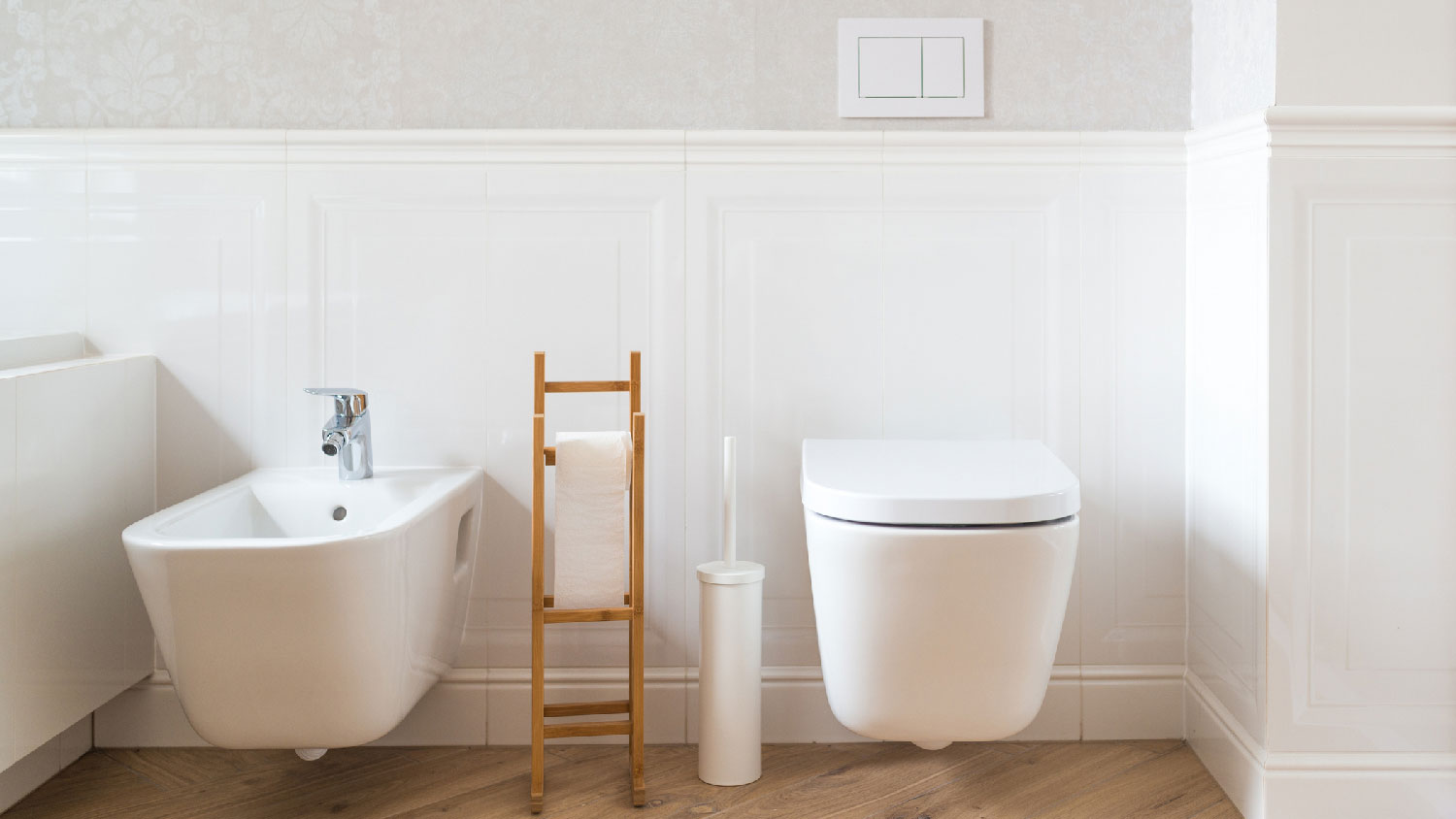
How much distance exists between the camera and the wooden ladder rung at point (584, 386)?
1.65 m

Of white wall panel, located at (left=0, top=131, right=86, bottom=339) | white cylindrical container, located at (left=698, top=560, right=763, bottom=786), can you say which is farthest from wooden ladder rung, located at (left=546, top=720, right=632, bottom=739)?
white wall panel, located at (left=0, top=131, right=86, bottom=339)

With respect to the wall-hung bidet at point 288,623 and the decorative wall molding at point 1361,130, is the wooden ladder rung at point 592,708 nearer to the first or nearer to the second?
the wall-hung bidet at point 288,623

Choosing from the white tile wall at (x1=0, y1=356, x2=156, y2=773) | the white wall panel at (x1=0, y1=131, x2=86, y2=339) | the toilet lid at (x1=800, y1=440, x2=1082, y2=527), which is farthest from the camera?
the white wall panel at (x1=0, y1=131, x2=86, y2=339)

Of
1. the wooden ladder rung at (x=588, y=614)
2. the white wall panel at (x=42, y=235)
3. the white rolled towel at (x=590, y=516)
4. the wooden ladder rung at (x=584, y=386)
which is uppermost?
the white wall panel at (x=42, y=235)

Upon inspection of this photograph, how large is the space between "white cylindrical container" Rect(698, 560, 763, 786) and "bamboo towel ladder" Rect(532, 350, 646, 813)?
101mm

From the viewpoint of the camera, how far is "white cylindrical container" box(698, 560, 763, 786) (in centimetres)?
164

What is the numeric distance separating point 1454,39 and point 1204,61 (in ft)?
1.15

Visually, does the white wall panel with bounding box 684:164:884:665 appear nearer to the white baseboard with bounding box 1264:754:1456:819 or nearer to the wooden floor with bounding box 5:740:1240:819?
the wooden floor with bounding box 5:740:1240:819

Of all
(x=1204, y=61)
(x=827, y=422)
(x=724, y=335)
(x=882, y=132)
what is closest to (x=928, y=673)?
(x=827, y=422)

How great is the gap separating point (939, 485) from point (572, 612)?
1.93ft

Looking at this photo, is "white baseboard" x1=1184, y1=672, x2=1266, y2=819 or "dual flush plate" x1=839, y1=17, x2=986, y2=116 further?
"dual flush plate" x1=839, y1=17, x2=986, y2=116

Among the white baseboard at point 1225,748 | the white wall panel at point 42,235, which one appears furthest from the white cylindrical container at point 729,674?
the white wall panel at point 42,235

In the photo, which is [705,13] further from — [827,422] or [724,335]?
[827,422]

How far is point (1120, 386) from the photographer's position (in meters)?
1.83
